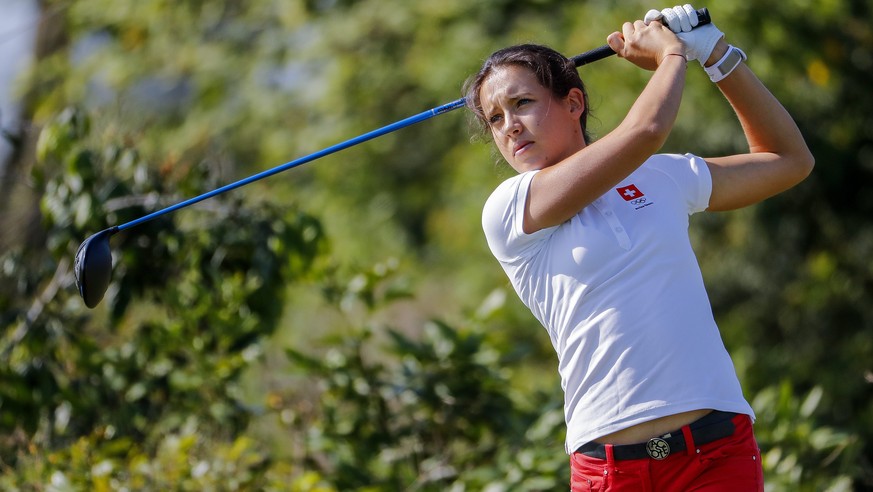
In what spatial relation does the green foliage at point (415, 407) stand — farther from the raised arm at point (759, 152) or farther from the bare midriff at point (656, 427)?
the bare midriff at point (656, 427)

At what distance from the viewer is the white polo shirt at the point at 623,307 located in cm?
230

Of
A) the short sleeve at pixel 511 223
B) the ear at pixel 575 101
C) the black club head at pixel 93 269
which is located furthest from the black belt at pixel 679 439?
the black club head at pixel 93 269

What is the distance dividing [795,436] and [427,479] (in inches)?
59.4

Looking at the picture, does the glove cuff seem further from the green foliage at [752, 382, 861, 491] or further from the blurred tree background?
the green foliage at [752, 382, 861, 491]

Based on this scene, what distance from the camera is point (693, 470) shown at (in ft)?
7.55

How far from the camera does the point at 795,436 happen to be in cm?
462

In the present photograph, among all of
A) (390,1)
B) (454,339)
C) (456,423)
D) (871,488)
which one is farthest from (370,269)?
(390,1)

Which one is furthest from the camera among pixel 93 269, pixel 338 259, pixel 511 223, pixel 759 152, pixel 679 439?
pixel 338 259

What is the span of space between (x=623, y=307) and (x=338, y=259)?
4821 millimetres

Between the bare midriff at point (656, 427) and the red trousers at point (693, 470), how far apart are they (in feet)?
0.08

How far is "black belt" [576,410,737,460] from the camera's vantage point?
2.29 metres

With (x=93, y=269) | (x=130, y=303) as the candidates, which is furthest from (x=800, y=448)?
(x=93, y=269)

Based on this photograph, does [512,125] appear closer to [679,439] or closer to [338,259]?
[679,439]

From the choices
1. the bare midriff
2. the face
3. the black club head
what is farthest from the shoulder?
the black club head
